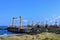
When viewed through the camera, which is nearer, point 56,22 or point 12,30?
point 56,22

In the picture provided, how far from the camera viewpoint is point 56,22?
11056cm

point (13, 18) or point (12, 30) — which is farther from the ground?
point (13, 18)

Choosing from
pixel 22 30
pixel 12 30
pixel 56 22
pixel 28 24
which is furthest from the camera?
Answer: pixel 28 24

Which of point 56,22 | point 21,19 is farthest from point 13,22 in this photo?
point 56,22

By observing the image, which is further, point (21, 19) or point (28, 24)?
point (28, 24)

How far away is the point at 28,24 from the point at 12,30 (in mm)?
14630

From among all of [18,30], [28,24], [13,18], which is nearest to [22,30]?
[18,30]

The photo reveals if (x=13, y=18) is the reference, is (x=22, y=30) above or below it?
below

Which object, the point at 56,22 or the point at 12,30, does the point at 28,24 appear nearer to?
the point at 12,30

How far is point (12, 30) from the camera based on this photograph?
118438 millimetres

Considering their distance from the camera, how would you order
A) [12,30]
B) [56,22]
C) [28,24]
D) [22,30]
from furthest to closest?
[28,24] < [12,30] < [56,22] < [22,30]

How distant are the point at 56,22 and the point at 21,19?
20886 mm

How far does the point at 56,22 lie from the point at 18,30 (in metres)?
23.1

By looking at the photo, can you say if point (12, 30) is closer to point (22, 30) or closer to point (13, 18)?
point (13, 18)
